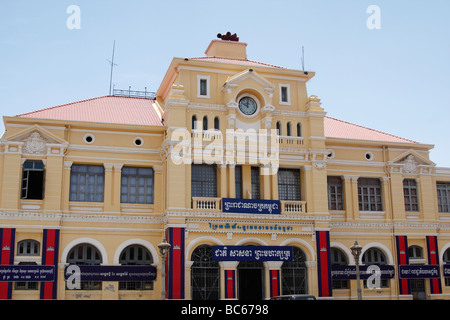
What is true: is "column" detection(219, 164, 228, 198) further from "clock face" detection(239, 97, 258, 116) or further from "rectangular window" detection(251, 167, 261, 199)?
"clock face" detection(239, 97, 258, 116)

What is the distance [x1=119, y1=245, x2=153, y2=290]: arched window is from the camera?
32.7 meters

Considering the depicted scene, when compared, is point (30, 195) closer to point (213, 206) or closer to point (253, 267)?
point (213, 206)

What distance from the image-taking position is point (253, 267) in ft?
107

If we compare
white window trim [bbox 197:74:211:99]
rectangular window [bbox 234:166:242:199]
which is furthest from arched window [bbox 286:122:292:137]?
white window trim [bbox 197:74:211:99]

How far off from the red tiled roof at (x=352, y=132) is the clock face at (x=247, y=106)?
625 centimetres

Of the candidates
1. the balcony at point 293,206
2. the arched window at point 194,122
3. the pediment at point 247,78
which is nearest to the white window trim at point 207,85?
the pediment at point 247,78

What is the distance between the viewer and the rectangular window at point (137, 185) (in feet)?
111

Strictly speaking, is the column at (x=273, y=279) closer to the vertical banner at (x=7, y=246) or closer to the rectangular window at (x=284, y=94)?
the rectangular window at (x=284, y=94)

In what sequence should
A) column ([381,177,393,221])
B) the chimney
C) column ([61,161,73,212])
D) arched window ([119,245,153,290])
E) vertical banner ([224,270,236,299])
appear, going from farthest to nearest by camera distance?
the chimney
column ([381,177,393,221])
arched window ([119,245,153,290])
column ([61,161,73,212])
vertical banner ([224,270,236,299])

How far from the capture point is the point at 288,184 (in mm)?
35094

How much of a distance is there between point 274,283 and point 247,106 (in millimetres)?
11389


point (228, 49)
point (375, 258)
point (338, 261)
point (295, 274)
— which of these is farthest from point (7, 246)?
point (375, 258)

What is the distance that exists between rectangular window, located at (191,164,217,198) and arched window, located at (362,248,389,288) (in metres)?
11.7

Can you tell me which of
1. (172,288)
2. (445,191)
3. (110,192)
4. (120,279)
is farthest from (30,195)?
(445,191)
